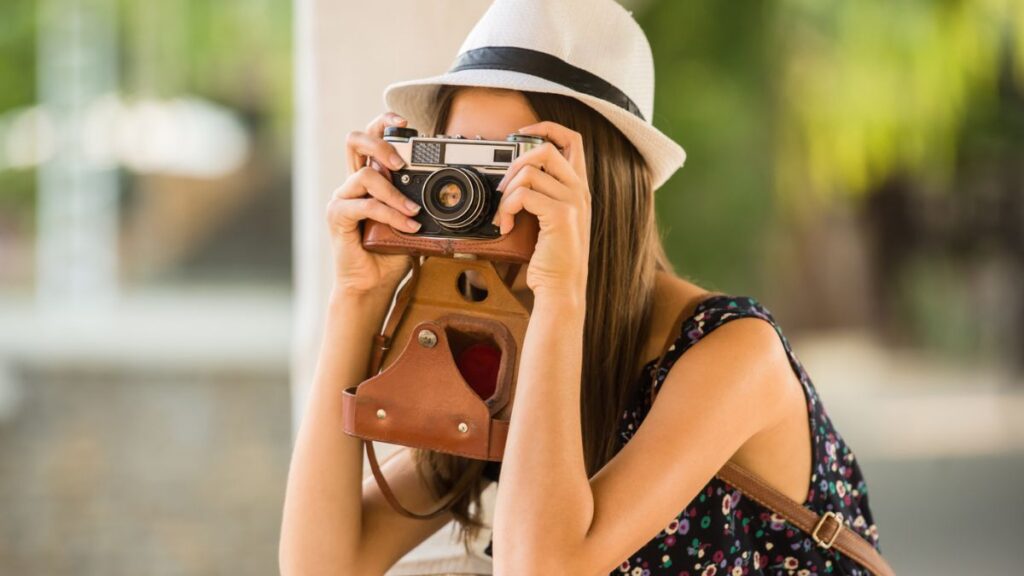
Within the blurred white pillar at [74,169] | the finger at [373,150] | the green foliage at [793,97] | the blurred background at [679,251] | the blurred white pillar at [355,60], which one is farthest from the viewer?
the blurred white pillar at [74,169]

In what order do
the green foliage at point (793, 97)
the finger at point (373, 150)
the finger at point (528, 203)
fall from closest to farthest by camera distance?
1. the finger at point (528, 203)
2. the finger at point (373, 150)
3. the green foliage at point (793, 97)

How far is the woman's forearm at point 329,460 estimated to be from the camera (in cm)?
158

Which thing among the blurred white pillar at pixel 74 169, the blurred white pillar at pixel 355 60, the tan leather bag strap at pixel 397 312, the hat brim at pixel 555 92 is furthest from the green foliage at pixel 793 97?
the blurred white pillar at pixel 74 169

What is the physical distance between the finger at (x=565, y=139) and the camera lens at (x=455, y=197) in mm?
93

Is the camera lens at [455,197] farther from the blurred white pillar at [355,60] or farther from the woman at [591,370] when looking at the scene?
the blurred white pillar at [355,60]

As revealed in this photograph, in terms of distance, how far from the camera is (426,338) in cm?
145

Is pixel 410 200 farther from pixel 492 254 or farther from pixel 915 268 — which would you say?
pixel 915 268

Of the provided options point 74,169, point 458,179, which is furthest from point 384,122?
point 74,169

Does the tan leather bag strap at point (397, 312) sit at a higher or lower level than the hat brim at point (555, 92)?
lower

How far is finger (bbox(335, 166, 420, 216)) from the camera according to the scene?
1428 millimetres

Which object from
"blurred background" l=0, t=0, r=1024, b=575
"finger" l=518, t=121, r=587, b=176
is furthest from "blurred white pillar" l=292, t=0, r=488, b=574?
"finger" l=518, t=121, r=587, b=176

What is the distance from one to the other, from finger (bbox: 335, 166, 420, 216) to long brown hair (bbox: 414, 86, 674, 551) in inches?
8.6

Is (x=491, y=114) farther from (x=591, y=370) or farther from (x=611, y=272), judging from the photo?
(x=591, y=370)

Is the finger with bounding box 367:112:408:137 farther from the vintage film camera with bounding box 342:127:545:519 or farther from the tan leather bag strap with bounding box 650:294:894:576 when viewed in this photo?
the tan leather bag strap with bounding box 650:294:894:576
